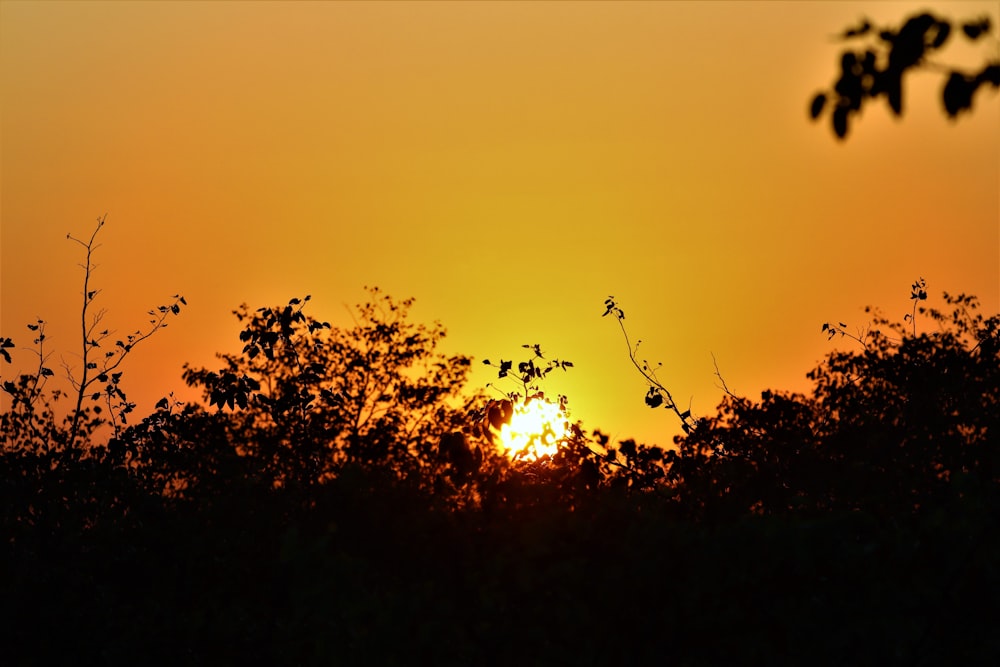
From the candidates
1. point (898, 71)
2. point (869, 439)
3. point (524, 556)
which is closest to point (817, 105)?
point (898, 71)

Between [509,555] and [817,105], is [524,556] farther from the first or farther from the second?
[817,105]

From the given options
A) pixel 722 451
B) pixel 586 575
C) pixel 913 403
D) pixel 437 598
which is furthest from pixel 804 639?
pixel 913 403

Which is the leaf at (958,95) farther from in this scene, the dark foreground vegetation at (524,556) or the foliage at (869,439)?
the foliage at (869,439)

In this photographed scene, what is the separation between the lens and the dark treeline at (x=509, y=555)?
312 inches

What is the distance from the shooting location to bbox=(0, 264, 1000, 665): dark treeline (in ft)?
26.0

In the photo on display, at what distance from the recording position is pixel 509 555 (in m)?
7.95

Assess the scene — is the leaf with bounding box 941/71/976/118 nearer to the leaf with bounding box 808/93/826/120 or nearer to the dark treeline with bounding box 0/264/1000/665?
the leaf with bounding box 808/93/826/120

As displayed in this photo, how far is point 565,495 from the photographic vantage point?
1097 centimetres

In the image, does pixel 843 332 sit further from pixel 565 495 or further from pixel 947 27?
pixel 947 27

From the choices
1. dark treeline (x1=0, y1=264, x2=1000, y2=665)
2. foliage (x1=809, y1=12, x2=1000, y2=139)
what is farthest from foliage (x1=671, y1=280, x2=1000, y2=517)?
foliage (x1=809, y1=12, x2=1000, y2=139)

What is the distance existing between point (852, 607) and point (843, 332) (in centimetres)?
1654

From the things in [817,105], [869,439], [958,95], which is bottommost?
[958,95]

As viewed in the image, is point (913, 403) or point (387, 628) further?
point (913, 403)

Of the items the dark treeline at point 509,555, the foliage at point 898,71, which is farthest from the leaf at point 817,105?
the dark treeline at point 509,555
